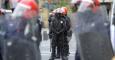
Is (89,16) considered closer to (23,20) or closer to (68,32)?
(23,20)

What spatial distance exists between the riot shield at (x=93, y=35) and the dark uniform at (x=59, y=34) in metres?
5.35

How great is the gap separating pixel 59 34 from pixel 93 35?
561 cm

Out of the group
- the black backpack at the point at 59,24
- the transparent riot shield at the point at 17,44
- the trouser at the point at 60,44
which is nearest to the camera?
the transparent riot shield at the point at 17,44

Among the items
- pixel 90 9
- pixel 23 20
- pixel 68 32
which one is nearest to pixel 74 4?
pixel 90 9

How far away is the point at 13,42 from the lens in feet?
23.1

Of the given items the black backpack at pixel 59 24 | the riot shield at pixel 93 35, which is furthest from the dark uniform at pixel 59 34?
the riot shield at pixel 93 35

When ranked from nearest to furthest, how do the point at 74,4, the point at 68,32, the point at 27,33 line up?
the point at 27,33, the point at 74,4, the point at 68,32

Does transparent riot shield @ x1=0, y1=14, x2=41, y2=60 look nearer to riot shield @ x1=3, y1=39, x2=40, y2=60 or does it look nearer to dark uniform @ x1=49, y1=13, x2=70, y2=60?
riot shield @ x1=3, y1=39, x2=40, y2=60

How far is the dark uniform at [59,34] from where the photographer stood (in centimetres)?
1255

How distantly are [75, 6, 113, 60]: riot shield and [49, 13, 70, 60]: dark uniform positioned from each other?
17.5 ft

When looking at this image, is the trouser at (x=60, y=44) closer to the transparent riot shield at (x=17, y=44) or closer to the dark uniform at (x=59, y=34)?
the dark uniform at (x=59, y=34)

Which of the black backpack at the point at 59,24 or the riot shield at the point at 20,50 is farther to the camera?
the black backpack at the point at 59,24

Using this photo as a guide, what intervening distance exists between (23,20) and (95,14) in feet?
3.85

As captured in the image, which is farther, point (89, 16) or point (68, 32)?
point (68, 32)
